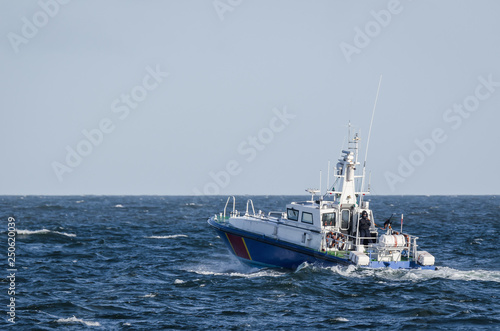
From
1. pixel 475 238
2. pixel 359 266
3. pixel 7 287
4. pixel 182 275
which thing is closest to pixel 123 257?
pixel 182 275

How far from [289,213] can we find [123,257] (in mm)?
10693

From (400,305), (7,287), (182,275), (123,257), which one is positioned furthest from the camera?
(123,257)

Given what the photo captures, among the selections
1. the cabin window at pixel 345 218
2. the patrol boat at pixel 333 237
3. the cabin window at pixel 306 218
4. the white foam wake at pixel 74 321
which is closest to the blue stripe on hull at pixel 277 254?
the patrol boat at pixel 333 237

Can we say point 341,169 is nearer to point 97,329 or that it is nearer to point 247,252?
point 247,252

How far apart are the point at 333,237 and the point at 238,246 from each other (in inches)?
202

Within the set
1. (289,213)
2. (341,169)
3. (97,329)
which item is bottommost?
(97,329)

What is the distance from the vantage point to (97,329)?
56.3ft

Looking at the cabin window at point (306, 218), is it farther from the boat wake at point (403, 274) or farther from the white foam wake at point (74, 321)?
the white foam wake at point (74, 321)

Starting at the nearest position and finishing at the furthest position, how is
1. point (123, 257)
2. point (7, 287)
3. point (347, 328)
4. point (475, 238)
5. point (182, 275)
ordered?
point (347, 328) < point (7, 287) < point (182, 275) < point (123, 257) < point (475, 238)

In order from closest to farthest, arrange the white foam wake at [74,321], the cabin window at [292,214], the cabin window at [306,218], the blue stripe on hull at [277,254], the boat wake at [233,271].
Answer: the white foam wake at [74,321] < the blue stripe on hull at [277,254] < the boat wake at [233,271] < the cabin window at [306,218] < the cabin window at [292,214]

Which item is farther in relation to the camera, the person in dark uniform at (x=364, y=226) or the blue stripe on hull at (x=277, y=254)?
the person in dark uniform at (x=364, y=226)

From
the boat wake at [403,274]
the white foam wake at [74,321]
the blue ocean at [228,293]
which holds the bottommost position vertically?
the white foam wake at [74,321]

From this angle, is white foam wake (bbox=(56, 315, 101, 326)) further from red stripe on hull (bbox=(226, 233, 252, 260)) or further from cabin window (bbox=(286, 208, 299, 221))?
cabin window (bbox=(286, 208, 299, 221))

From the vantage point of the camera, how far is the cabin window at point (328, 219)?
25.3 metres
